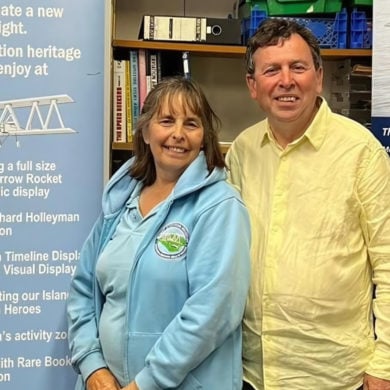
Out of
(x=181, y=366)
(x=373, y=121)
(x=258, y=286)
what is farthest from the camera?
(x=373, y=121)

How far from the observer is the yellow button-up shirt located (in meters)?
1.48

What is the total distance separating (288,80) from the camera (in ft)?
4.90

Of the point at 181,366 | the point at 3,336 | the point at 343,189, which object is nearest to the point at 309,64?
the point at 343,189

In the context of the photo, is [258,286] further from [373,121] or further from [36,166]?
[373,121]

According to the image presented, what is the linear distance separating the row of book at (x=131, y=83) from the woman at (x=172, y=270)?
0.71 m

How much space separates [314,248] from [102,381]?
2.02ft

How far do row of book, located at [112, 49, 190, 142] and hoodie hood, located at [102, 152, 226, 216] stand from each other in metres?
0.67

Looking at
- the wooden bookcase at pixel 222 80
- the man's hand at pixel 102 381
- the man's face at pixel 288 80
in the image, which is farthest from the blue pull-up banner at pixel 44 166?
the wooden bookcase at pixel 222 80

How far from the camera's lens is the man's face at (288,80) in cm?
151

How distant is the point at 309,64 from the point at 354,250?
1.52ft

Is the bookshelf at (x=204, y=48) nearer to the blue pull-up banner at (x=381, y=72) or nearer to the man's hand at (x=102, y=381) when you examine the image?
the blue pull-up banner at (x=381, y=72)

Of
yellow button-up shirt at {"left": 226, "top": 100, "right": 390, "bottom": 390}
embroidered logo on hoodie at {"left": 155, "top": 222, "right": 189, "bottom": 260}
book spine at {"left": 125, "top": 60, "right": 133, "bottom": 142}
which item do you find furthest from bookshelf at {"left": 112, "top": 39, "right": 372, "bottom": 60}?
embroidered logo on hoodie at {"left": 155, "top": 222, "right": 189, "bottom": 260}

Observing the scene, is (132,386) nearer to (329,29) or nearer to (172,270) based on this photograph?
(172,270)

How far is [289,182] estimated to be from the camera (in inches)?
60.9
